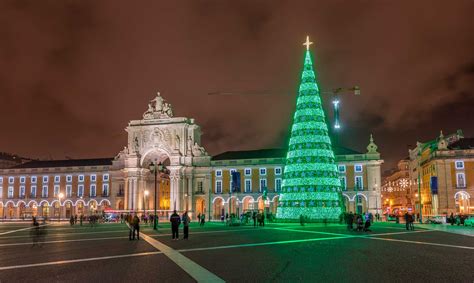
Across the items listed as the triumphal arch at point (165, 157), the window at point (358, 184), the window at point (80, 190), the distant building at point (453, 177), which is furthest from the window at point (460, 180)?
the window at point (80, 190)

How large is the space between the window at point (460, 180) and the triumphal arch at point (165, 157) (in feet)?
141

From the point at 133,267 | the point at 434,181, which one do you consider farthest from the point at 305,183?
the point at 133,267

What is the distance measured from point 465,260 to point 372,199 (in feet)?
214

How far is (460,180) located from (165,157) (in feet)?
175

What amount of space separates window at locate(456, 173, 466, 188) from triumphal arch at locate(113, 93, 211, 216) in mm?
42863

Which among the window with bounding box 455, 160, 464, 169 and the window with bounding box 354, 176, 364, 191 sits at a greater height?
the window with bounding box 455, 160, 464, 169

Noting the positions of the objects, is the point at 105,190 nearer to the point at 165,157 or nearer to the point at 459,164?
the point at 165,157

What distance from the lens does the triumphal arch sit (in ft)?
277

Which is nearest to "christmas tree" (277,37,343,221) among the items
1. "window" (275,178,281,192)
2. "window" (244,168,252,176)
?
"window" (275,178,281,192)

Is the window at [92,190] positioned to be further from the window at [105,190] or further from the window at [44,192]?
the window at [44,192]

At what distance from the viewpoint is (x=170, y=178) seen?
84.2m

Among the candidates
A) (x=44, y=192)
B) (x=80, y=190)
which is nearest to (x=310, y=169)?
(x=80, y=190)

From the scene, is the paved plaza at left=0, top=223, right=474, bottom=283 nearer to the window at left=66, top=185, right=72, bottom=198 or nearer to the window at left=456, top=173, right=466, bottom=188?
the window at left=456, top=173, right=466, bottom=188

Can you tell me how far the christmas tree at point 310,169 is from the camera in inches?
1705
